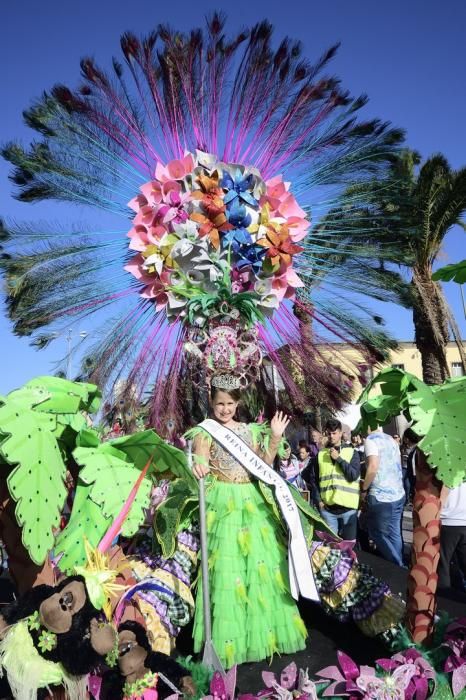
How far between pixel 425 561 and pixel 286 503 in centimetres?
70

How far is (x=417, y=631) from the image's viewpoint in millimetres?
2350

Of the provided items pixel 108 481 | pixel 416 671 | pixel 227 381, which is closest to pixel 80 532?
pixel 108 481

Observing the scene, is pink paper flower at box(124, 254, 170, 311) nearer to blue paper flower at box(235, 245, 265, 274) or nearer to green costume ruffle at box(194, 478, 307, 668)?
blue paper flower at box(235, 245, 265, 274)

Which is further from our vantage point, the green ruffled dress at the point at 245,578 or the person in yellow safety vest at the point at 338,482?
the person in yellow safety vest at the point at 338,482

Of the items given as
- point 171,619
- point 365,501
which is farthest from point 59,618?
point 365,501

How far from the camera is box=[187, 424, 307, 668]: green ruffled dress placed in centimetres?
262

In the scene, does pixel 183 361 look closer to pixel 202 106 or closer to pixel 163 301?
pixel 163 301

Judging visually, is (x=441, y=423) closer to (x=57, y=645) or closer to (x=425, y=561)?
(x=425, y=561)

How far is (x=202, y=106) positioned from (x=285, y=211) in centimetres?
75

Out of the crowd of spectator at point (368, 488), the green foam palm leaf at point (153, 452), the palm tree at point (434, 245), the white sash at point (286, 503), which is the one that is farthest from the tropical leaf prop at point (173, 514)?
the palm tree at point (434, 245)

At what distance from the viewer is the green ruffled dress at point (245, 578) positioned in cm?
262

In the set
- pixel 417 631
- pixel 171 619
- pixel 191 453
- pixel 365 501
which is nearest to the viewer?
pixel 417 631

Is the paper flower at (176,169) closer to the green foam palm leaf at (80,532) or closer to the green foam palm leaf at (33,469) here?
the green foam palm leaf at (33,469)

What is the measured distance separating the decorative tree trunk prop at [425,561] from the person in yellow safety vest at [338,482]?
234cm
